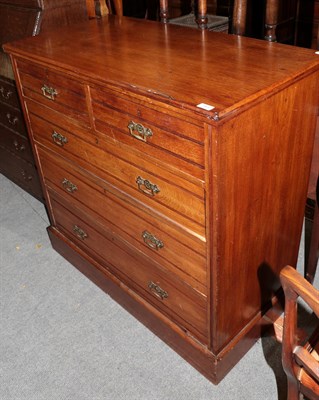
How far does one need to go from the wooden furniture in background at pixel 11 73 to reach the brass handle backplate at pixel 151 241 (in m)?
1.05

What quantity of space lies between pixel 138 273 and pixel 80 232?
17.8 inches

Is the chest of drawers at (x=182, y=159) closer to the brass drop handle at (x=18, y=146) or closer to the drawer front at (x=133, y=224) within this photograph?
the drawer front at (x=133, y=224)

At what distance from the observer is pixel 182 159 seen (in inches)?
53.4

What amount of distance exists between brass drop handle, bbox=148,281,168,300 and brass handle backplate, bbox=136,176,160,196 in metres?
0.47

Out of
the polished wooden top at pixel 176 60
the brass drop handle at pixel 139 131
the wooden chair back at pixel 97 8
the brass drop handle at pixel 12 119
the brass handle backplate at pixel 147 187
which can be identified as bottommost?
the brass drop handle at pixel 12 119

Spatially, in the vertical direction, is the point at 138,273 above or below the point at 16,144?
below

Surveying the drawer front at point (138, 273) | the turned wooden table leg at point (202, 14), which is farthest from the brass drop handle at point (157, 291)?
the turned wooden table leg at point (202, 14)

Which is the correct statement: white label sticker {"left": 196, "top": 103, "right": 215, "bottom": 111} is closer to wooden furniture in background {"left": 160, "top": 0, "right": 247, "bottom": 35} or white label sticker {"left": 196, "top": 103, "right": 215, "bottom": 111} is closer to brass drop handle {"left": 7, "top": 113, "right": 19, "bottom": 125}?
wooden furniture in background {"left": 160, "top": 0, "right": 247, "bottom": 35}

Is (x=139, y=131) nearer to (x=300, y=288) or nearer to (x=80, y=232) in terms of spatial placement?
(x=300, y=288)

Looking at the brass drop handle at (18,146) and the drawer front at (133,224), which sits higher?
the drawer front at (133,224)

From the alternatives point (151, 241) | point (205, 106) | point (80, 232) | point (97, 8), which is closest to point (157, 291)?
point (151, 241)

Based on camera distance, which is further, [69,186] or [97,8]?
[97,8]

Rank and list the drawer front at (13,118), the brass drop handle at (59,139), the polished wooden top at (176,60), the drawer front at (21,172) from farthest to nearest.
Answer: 1. the drawer front at (21,172)
2. the drawer front at (13,118)
3. the brass drop handle at (59,139)
4. the polished wooden top at (176,60)

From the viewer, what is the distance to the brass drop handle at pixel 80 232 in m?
2.23
